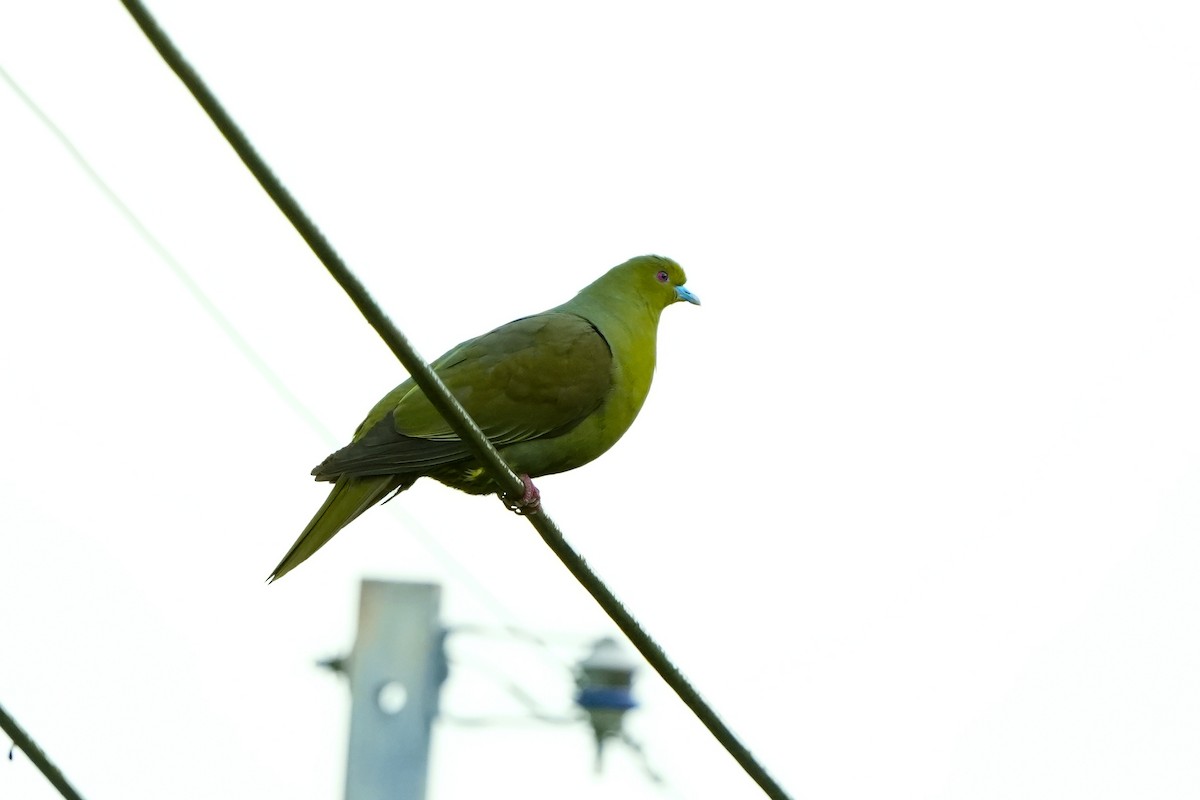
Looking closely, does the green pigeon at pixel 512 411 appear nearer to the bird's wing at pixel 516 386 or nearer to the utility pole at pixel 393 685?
the bird's wing at pixel 516 386

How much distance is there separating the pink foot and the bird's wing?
0.53 meters

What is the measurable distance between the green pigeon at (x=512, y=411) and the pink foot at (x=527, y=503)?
468 mm

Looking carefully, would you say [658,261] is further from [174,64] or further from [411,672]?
[174,64]

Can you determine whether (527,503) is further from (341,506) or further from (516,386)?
(516,386)

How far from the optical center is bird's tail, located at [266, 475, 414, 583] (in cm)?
364

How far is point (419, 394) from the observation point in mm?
4109

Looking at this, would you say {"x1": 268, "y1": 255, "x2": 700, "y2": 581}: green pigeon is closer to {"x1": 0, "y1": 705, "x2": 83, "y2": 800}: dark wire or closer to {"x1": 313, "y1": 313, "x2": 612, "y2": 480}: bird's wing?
{"x1": 313, "y1": 313, "x2": 612, "y2": 480}: bird's wing

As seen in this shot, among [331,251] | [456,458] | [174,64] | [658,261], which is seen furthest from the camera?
[658,261]

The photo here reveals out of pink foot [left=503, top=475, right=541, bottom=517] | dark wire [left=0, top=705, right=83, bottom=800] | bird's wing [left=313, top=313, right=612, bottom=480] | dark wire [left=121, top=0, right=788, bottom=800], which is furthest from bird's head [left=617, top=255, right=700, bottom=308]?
dark wire [left=0, top=705, right=83, bottom=800]

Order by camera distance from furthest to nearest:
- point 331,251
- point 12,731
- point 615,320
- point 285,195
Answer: point 615,320 < point 12,731 < point 331,251 < point 285,195

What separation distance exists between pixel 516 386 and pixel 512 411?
0.22ft

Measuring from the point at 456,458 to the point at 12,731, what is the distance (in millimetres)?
1387

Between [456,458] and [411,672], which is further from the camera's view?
[411,672]

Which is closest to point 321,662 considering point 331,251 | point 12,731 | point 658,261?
point 658,261
